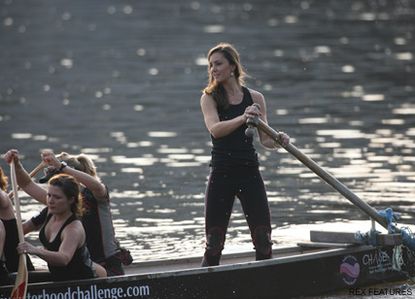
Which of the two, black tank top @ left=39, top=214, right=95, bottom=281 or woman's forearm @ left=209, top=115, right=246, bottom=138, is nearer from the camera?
black tank top @ left=39, top=214, right=95, bottom=281

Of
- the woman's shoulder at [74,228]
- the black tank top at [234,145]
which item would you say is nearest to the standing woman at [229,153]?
the black tank top at [234,145]

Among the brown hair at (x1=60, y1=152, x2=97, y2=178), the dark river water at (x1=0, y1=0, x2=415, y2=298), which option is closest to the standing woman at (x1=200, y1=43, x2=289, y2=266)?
the brown hair at (x1=60, y1=152, x2=97, y2=178)

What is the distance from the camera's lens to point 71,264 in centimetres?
1279

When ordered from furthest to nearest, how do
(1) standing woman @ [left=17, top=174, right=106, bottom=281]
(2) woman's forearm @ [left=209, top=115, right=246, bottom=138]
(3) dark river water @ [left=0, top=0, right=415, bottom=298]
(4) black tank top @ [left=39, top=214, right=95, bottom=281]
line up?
(3) dark river water @ [left=0, top=0, right=415, bottom=298] < (2) woman's forearm @ [left=209, top=115, right=246, bottom=138] < (4) black tank top @ [left=39, top=214, right=95, bottom=281] < (1) standing woman @ [left=17, top=174, right=106, bottom=281]

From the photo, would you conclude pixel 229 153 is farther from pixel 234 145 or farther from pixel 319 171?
pixel 319 171

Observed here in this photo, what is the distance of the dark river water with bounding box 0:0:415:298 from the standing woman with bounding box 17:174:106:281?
4.25m

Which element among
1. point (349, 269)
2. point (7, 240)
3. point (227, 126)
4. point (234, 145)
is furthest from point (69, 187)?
point (349, 269)

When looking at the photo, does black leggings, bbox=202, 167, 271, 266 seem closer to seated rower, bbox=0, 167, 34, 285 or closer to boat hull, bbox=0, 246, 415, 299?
boat hull, bbox=0, 246, 415, 299

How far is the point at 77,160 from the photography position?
1366cm

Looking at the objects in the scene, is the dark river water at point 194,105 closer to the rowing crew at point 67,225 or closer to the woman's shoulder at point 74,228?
the rowing crew at point 67,225

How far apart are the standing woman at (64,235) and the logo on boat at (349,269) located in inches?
112

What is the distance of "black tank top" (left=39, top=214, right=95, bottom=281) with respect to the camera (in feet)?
41.7

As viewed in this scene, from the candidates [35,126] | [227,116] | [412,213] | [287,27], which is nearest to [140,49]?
[287,27]

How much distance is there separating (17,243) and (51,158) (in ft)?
2.67
